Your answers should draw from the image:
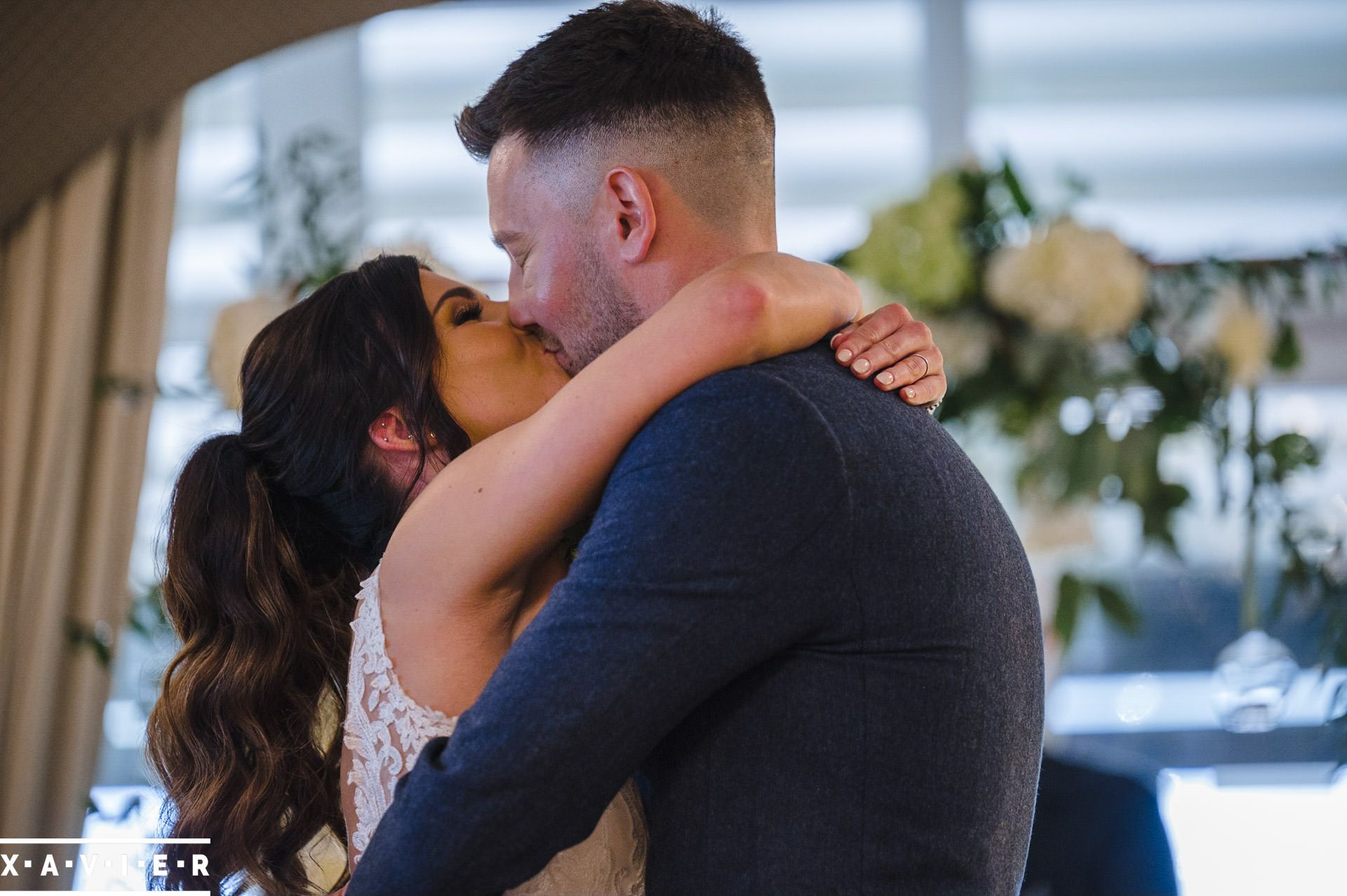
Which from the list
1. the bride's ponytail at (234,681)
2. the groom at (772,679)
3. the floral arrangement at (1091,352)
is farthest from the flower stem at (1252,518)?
the bride's ponytail at (234,681)

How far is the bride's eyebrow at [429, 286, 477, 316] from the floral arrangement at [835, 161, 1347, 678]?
840 mm

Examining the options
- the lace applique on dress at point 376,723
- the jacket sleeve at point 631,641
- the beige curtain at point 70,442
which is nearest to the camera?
the jacket sleeve at point 631,641

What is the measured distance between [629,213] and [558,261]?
0.29 ft

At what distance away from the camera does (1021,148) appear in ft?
9.83

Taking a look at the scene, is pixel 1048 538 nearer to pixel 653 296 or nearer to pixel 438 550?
Answer: pixel 653 296

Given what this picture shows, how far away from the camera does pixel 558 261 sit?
1.17 m

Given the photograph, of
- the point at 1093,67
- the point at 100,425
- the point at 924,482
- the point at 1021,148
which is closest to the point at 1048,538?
the point at 924,482

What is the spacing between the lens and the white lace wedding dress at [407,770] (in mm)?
→ 1080

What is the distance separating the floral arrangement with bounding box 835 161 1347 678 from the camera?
1893 mm

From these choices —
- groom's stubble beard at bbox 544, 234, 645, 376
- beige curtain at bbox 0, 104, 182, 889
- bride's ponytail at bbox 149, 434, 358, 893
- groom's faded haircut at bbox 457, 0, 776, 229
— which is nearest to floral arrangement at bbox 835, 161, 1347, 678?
groom's faded haircut at bbox 457, 0, 776, 229

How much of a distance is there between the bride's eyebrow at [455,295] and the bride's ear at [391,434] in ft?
0.39

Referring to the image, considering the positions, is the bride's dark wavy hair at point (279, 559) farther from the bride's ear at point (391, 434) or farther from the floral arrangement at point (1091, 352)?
the floral arrangement at point (1091, 352)

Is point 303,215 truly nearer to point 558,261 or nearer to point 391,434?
point 391,434

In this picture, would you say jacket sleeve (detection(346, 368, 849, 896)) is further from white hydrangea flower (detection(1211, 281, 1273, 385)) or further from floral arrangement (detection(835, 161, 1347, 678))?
white hydrangea flower (detection(1211, 281, 1273, 385))
